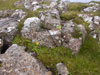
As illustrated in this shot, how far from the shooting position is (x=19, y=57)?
8.55 meters

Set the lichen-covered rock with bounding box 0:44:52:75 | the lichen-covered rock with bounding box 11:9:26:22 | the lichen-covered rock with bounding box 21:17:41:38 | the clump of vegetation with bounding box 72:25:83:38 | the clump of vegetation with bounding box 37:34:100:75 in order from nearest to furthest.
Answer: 1. the lichen-covered rock with bounding box 0:44:52:75
2. the clump of vegetation with bounding box 37:34:100:75
3. the lichen-covered rock with bounding box 21:17:41:38
4. the clump of vegetation with bounding box 72:25:83:38
5. the lichen-covered rock with bounding box 11:9:26:22

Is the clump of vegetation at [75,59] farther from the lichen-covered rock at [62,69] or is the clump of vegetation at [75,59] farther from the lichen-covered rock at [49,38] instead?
the lichen-covered rock at [49,38]

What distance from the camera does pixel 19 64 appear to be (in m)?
7.99

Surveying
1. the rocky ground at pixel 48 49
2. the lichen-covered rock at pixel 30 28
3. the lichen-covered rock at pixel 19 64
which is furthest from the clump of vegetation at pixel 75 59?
the lichen-covered rock at pixel 30 28

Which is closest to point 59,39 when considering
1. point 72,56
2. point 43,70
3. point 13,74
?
point 72,56

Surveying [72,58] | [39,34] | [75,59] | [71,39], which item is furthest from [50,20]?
[75,59]

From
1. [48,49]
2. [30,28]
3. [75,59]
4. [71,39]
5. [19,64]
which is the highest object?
[30,28]

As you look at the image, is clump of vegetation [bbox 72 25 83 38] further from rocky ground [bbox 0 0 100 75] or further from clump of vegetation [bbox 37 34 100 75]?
clump of vegetation [bbox 37 34 100 75]

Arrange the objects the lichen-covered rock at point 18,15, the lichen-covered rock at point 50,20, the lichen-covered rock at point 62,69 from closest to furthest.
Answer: the lichen-covered rock at point 62,69 < the lichen-covered rock at point 50,20 < the lichen-covered rock at point 18,15

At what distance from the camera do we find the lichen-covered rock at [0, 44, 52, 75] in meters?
7.53

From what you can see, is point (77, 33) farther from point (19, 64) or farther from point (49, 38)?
point (19, 64)

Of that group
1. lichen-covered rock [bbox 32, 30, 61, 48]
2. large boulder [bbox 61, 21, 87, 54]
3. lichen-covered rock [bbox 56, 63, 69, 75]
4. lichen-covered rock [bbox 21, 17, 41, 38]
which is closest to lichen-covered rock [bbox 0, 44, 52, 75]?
lichen-covered rock [bbox 56, 63, 69, 75]

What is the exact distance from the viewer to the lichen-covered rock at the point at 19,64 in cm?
753

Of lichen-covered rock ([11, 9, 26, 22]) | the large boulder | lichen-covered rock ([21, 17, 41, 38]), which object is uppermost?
lichen-covered rock ([21, 17, 41, 38])
